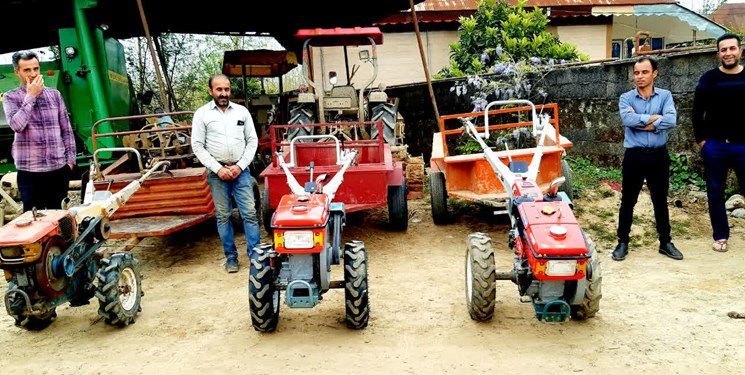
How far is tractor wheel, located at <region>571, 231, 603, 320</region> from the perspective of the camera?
10.5ft

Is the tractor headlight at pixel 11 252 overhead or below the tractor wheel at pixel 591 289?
overhead

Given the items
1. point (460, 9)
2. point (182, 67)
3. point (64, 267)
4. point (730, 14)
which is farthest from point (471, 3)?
point (730, 14)

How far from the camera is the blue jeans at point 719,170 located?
4543 millimetres

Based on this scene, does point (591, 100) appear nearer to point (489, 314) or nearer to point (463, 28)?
point (463, 28)

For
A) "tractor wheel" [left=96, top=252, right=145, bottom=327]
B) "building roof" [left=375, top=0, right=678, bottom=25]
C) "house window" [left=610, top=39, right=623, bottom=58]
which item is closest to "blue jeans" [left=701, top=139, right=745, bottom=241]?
"tractor wheel" [left=96, top=252, right=145, bottom=327]

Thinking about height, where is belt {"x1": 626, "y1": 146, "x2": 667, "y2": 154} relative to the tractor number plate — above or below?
below

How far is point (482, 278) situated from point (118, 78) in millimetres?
6612

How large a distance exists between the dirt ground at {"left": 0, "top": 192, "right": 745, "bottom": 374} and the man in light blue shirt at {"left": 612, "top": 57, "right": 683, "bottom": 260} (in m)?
0.35

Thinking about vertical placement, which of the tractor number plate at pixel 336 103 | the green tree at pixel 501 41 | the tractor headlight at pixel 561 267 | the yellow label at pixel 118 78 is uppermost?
the green tree at pixel 501 41

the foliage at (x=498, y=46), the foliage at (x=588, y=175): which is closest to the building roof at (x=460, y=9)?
the foliage at (x=498, y=46)

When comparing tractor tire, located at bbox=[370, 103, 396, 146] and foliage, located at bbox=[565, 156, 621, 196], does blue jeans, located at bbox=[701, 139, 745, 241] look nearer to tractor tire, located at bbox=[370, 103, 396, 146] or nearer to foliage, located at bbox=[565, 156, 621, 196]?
foliage, located at bbox=[565, 156, 621, 196]

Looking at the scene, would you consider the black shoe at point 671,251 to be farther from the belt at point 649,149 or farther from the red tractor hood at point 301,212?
the red tractor hood at point 301,212

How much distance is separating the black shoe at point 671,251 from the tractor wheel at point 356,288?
268cm

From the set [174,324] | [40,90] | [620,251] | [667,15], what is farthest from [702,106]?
[667,15]
